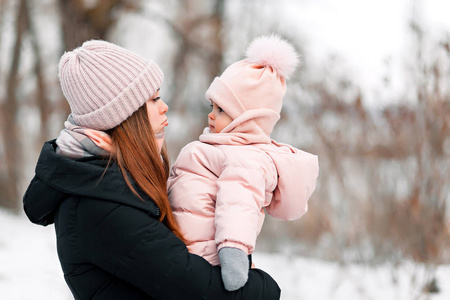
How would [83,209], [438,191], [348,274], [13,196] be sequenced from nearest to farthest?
[83,209], [438,191], [348,274], [13,196]

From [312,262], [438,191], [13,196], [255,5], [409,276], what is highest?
[255,5]

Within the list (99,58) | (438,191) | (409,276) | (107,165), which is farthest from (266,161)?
(409,276)

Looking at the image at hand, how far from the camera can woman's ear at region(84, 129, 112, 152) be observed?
1.53 meters

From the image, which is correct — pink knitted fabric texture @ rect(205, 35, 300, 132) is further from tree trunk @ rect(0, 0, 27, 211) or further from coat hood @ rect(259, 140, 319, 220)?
tree trunk @ rect(0, 0, 27, 211)

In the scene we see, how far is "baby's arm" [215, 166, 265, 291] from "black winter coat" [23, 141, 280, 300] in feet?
0.19

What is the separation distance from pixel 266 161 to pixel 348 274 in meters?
3.79

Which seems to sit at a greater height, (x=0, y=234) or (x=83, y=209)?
(x=83, y=209)

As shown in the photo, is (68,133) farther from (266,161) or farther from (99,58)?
(266,161)

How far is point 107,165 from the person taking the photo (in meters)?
1.49

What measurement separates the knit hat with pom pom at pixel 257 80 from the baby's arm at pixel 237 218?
269 millimetres

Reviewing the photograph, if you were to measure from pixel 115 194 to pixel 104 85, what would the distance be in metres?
0.34

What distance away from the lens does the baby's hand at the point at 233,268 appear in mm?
1447

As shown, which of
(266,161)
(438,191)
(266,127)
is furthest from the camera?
(438,191)

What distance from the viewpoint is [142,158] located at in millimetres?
1559
